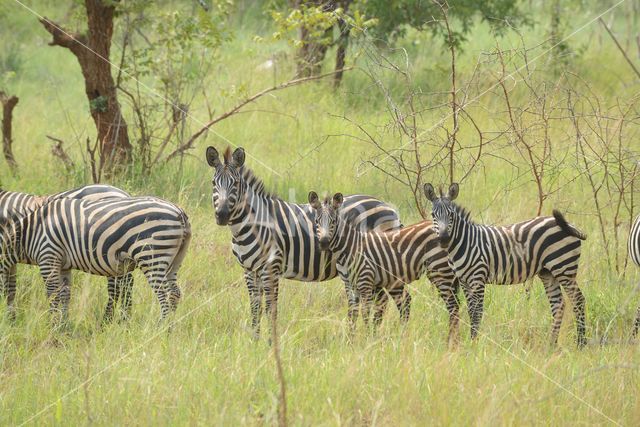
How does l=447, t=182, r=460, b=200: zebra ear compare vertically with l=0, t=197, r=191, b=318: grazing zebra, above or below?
above

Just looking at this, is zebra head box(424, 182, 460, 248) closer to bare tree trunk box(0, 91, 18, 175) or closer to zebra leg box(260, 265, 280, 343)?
zebra leg box(260, 265, 280, 343)

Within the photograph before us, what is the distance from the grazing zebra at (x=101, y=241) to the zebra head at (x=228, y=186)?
0.46 m

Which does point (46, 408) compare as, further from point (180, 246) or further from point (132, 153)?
point (132, 153)

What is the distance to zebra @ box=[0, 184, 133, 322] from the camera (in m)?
7.30

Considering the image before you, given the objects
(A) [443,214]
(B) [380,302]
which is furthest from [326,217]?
(B) [380,302]

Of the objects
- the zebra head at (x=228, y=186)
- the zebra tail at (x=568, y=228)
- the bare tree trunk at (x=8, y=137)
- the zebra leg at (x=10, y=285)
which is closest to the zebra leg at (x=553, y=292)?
the zebra tail at (x=568, y=228)

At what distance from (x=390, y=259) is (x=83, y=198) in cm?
239

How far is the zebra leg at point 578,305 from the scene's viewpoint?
22.4 feet

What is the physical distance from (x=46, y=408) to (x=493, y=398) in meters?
2.22

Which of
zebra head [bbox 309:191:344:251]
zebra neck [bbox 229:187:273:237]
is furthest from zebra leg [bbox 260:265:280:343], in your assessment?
zebra head [bbox 309:191:344:251]

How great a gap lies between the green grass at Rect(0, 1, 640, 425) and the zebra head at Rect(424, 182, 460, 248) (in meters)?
0.62

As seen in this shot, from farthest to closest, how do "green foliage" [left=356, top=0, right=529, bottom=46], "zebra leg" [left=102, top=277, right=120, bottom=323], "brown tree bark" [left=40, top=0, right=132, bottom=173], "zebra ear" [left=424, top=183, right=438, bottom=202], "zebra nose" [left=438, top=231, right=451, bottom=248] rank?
"green foliage" [left=356, top=0, right=529, bottom=46], "brown tree bark" [left=40, top=0, right=132, bottom=173], "zebra leg" [left=102, top=277, right=120, bottom=323], "zebra ear" [left=424, top=183, right=438, bottom=202], "zebra nose" [left=438, top=231, right=451, bottom=248]

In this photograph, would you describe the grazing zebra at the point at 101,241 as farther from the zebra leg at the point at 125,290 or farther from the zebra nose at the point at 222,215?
the zebra nose at the point at 222,215

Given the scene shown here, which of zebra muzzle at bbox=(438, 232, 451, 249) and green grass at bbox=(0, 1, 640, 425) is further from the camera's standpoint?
zebra muzzle at bbox=(438, 232, 451, 249)
